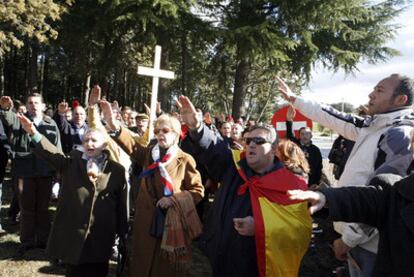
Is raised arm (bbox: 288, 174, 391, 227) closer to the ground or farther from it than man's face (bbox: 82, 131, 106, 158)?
closer to the ground

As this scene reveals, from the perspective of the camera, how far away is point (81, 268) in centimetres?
338

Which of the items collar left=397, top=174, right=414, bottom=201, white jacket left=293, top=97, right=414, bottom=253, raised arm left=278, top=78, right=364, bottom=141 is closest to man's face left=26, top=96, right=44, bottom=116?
raised arm left=278, top=78, right=364, bottom=141

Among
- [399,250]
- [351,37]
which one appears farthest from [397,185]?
[351,37]

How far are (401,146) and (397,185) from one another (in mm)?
694

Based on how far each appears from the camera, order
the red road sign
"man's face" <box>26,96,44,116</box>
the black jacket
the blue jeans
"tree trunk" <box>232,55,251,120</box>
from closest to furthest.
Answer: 1. the black jacket
2. the blue jeans
3. "man's face" <box>26,96,44,116</box>
4. the red road sign
5. "tree trunk" <box>232,55,251,120</box>

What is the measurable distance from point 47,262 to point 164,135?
2531 mm

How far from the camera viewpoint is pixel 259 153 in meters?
2.73

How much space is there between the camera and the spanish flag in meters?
2.55

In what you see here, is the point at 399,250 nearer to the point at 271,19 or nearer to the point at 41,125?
the point at 41,125

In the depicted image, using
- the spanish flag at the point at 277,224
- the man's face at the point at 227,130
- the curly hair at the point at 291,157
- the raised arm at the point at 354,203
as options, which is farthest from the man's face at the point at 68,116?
the raised arm at the point at 354,203

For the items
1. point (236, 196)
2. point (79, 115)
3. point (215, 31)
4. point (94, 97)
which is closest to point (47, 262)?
point (94, 97)

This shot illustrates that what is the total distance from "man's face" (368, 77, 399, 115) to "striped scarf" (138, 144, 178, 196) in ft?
5.38

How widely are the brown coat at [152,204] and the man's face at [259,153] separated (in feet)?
2.73

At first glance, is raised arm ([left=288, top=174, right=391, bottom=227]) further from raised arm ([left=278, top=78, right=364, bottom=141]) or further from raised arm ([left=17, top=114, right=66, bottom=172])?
raised arm ([left=17, top=114, right=66, bottom=172])
